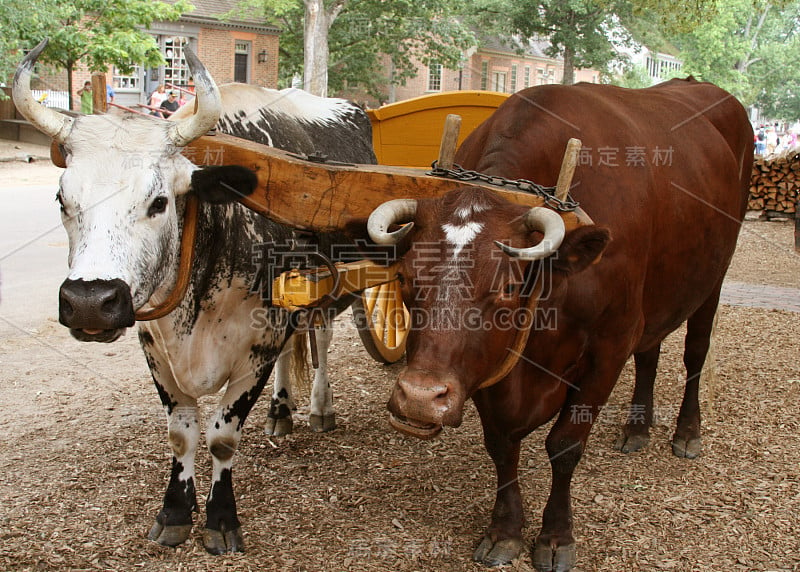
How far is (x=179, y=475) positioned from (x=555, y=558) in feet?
5.51

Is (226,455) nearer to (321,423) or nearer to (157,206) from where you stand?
(157,206)

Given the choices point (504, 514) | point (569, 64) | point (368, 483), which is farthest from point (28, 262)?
point (569, 64)

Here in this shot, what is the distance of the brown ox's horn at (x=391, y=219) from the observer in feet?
8.95

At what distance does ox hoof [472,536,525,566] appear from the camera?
11.2 ft

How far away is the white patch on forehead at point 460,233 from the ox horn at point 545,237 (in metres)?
0.09

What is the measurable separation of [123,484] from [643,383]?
10.0 ft

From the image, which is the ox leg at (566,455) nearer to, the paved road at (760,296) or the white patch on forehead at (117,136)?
the white patch on forehead at (117,136)

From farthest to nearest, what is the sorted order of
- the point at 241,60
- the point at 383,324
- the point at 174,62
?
1. the point at 241,60
2. the point at 174,62
3. the point at 383,324

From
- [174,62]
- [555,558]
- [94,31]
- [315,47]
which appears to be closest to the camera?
[555,558]

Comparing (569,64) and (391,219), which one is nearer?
(391,219)

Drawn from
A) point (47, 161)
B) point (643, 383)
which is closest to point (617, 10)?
point (47, 161)

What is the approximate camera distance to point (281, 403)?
16.3ft

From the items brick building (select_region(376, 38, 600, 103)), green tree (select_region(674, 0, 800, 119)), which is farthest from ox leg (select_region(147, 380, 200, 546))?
green tree (select_region(674, 0, 800, 119))

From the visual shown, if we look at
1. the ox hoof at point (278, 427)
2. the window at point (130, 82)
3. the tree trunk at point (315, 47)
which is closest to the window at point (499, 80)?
the window at point (130, 82)
